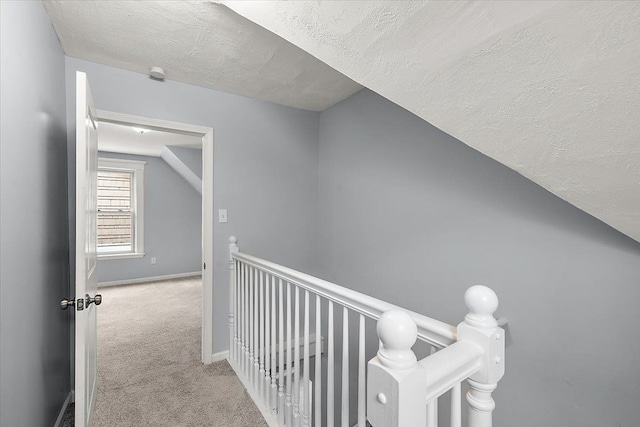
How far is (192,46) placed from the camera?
1.81 metres

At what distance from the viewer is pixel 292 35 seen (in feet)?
3.96

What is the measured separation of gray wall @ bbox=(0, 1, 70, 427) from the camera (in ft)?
3.47

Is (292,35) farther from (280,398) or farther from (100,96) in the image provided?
(280,398)

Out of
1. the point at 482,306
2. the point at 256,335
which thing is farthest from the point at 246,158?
the point at 482,306

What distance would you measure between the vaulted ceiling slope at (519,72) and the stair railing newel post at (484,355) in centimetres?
61

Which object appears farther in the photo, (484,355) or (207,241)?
(207,241)

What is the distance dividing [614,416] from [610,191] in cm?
100

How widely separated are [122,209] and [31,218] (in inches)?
169

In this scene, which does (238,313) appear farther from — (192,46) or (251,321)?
(192,46)

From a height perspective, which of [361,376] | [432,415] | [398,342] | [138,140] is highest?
[138,140]

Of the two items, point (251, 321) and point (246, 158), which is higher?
point (246, 158)

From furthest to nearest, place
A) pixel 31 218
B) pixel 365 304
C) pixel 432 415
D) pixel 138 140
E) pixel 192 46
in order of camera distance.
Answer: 1. pixel 138 140
2. pixel 192 46
3. pixel 31 218
4. pixel 365 304
5. pixel 432 415

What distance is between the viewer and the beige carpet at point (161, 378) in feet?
5.82

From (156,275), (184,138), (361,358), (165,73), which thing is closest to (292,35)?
(361,358)
